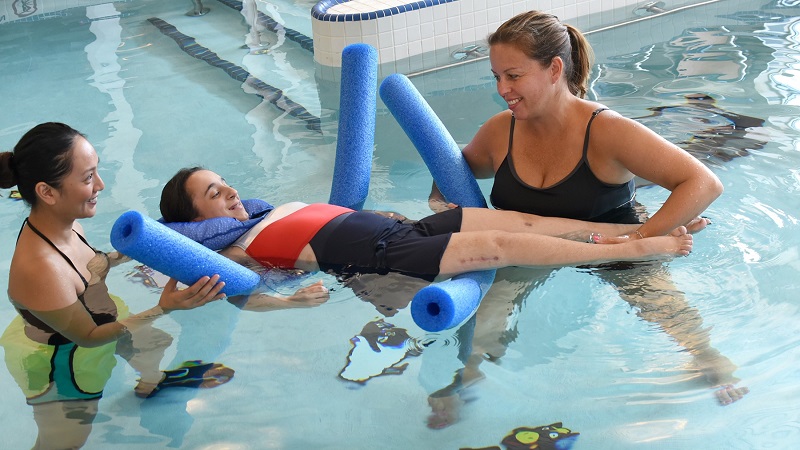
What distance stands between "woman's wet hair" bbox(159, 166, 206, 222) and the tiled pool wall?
2833mm

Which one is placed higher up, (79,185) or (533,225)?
(79,185)

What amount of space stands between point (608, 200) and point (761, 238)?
0.76m

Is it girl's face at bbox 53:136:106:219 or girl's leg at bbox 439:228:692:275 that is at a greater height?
girl's face at bbox 53:136:106:219

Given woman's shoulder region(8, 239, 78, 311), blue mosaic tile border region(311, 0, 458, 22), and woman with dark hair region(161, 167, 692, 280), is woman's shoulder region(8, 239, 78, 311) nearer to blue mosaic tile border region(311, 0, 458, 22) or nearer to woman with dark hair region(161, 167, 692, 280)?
woman with dark hair region(161, 167, 692, 280)

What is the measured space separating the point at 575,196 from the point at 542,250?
318 mm

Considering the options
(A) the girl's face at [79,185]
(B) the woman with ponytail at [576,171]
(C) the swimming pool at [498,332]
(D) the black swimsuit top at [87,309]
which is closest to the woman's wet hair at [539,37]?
(B) the woman with ponytail at [576,171]

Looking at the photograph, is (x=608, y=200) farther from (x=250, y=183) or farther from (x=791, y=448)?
(x=250, y=183)

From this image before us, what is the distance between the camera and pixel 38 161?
2.66 metres

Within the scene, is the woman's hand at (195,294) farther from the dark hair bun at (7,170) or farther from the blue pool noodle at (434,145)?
the blue pool noodle at (434,145)

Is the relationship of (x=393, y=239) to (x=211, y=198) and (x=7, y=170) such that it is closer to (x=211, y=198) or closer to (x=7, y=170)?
(x=211, y=198)

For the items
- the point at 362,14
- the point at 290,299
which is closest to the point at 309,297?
the point at 290,299

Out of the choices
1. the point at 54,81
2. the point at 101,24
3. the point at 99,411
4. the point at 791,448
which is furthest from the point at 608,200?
the point at 101,24

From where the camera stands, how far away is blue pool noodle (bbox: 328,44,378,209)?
3.50m

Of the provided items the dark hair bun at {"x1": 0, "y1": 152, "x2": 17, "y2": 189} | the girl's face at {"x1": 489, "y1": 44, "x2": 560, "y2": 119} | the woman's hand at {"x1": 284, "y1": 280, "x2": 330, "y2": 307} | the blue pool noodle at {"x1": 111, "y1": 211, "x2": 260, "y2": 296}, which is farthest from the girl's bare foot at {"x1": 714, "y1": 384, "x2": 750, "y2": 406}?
the dark hair bun at {"x1": 0, "y1": 152, "x2": 17, "y2": 189}
